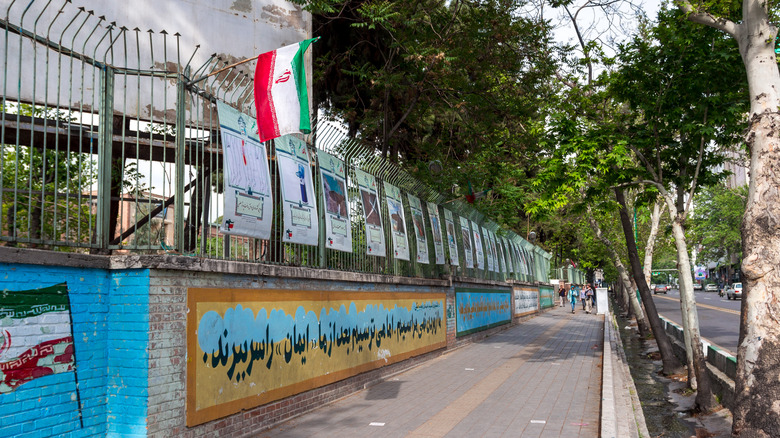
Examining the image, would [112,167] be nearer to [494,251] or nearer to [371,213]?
[371,213]

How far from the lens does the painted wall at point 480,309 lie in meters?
16.4

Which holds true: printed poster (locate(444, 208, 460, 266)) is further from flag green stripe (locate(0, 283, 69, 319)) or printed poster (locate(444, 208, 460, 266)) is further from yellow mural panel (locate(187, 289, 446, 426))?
flag green stripe (locate(0, 283, 69, 319))

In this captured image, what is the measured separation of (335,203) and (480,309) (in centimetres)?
1061

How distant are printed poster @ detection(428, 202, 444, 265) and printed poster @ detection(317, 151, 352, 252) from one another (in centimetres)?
484

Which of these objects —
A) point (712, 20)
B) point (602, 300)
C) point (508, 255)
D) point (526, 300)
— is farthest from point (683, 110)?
point (602, 300)

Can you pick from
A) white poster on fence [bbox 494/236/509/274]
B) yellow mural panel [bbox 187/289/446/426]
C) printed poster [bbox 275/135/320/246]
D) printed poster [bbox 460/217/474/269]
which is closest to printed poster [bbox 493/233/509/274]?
white poster on fence [bbox 494/236/509/274]

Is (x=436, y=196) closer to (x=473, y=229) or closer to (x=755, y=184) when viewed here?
(x=473, y=229)

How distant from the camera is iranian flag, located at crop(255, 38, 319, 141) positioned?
6.27 m

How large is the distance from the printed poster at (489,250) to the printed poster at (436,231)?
18.7ft

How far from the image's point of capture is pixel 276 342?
7262mm

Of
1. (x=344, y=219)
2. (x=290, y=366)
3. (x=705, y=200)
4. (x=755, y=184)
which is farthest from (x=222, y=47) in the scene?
(x=705, y=200)

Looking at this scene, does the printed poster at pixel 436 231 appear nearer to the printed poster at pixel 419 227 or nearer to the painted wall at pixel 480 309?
the printed poster at pixel 419 227

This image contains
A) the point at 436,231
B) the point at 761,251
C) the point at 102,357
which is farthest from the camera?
the point at 436,231

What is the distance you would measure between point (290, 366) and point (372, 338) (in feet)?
9.32
